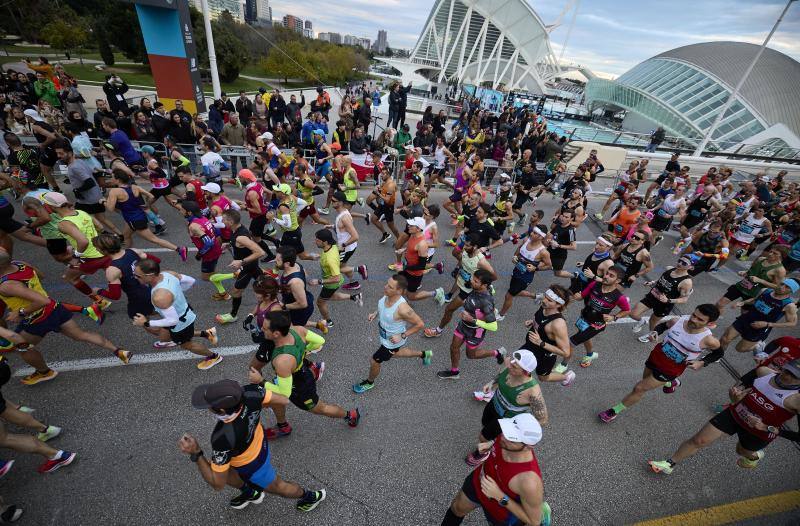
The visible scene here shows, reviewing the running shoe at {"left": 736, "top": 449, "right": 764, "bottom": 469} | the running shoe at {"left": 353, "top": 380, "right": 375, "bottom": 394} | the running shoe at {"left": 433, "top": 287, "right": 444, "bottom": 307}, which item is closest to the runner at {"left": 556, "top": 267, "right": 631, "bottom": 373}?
the running shoe at {"left": 736, "top": 449, "right": 764, "bottom": 469}

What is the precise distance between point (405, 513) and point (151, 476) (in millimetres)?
2573

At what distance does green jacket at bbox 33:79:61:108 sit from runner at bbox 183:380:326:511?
15.0 m

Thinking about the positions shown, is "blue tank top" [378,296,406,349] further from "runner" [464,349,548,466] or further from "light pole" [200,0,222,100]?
"light pole" [200,0,222,100]

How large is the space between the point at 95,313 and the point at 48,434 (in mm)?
1807

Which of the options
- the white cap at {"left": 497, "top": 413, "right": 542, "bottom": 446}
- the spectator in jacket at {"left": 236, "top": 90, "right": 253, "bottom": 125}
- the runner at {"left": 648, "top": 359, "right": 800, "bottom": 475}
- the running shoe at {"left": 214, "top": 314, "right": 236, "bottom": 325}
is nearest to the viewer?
the white cap at {"left": 497, "top": 413, "right": 542, "bottom": 446}

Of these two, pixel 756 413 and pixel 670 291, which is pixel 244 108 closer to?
pixel 670 291

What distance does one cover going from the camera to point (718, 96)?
3603 cm

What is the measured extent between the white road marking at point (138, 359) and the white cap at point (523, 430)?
12.8 ft

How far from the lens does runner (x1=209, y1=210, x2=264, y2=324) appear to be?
5.04 meters

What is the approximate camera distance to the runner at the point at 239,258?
5.04 m

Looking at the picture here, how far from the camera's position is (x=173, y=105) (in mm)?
12875

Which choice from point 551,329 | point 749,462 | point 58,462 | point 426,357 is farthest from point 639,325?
point 58,462

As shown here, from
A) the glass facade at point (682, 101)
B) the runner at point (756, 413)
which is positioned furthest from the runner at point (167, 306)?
the glass facade at point (682, 101)

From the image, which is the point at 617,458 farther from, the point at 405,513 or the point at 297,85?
the point at 297,85
